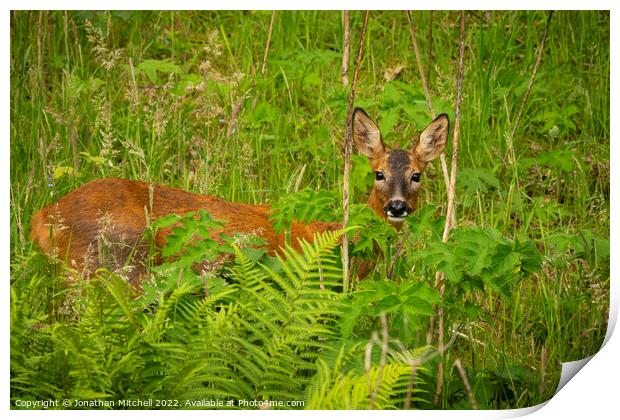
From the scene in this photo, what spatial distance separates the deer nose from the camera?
5.62 metres

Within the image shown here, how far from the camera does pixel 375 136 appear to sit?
5.55m

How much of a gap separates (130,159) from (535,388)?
74.4 inches

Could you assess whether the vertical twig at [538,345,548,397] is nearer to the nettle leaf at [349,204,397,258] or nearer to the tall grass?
the tall grass

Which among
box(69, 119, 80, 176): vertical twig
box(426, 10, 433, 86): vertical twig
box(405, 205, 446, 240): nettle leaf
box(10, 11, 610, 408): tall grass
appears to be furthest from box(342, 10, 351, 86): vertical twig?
box(69, 119, 80, 176): vertical twig

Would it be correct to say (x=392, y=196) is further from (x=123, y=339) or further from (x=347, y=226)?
(x=123, y=339)

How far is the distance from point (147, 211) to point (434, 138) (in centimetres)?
124

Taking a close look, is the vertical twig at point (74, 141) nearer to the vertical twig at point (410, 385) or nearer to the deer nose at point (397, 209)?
the deer nose at point (397, 209)

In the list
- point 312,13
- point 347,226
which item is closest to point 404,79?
point 312,13

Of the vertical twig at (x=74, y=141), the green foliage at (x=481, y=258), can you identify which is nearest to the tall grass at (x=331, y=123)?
the vertical twig at (x=74, y=141)

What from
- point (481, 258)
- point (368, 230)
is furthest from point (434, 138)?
point (481, 258)

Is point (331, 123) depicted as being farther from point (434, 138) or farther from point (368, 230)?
point (368, 230)

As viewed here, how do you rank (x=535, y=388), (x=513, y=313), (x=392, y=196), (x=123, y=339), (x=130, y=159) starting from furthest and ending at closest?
1. (x=392, y=196)
2. (x=130, y=159)
3. (x=513, y=313)
4. (x=535, y=388)
5. (x=123, y=339)

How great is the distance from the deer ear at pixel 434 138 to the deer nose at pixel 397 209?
0.77ft

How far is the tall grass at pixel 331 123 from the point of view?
4.74 m
